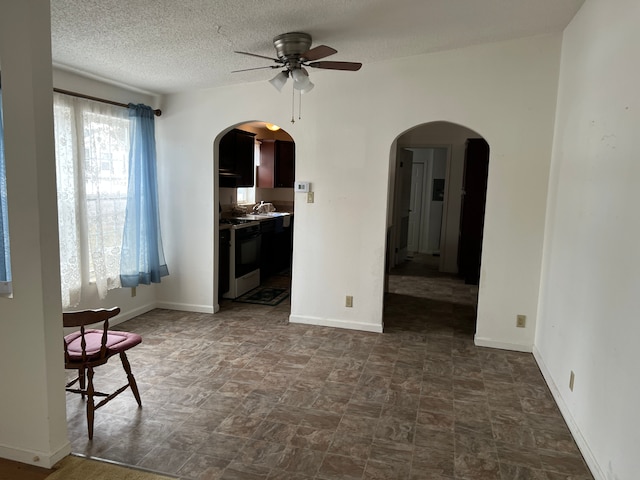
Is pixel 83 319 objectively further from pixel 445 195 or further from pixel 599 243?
pixel 445 195

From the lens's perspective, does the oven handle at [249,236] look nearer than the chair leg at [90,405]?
No

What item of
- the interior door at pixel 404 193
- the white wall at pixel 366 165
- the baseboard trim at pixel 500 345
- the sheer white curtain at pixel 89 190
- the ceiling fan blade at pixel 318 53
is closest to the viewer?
the ceiling fan blade at pixel 318 53

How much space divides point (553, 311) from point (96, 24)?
378 centimetres

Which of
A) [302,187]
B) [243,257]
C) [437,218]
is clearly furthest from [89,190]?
A: [437,218]

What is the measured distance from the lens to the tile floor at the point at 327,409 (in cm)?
233

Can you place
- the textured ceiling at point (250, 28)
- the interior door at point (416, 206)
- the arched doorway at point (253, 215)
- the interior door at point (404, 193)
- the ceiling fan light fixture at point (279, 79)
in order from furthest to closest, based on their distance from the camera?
the interior door at point (416, 206) < the interior door at point (404, 193) < the arched doorway at point (253, 215) < the ceiling fan light fixture at point (279, 79) < the textured ceiling at point (250, 28)

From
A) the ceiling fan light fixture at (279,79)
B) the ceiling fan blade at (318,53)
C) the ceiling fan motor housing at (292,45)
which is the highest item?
the ceiling fan motor housing at (292,45)

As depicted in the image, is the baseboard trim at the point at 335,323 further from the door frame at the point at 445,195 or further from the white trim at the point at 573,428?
the door frame at the point at 445,195

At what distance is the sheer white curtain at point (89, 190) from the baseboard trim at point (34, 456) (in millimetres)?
1484

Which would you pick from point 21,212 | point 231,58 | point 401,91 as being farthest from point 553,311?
point 21,212

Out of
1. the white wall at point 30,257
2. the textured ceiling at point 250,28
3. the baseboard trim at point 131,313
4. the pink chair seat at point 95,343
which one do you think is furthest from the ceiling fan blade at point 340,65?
the baseboard trim at point 131,313

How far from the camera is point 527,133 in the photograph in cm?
378

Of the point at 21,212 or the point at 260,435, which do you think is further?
the point at 260,435

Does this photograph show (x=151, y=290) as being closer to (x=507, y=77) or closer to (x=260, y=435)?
(x=260, y=435)
